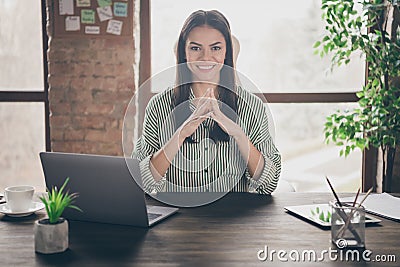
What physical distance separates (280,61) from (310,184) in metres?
0.89

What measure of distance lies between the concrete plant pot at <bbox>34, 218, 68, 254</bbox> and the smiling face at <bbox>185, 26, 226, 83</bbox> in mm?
1020

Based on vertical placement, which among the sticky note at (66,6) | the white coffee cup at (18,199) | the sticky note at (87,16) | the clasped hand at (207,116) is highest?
the sticky note at (66,6)

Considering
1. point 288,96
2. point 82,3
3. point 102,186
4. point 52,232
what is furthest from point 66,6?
point 52,232

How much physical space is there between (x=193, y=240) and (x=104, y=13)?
7.78 feet

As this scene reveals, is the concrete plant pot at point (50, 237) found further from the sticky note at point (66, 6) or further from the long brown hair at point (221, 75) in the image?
the sticky note at point (66, 6)

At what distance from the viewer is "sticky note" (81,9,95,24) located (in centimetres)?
355

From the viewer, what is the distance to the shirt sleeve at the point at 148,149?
2.10m

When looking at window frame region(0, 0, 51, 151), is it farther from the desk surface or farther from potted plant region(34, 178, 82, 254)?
potted plant region(34, 178, 82, 254)

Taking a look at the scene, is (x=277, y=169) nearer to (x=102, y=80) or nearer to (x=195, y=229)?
(x=195, y=229)

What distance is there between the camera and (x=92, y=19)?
3559 millimetres

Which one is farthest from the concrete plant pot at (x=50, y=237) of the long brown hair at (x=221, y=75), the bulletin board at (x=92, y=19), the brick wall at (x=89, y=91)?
the bulletin board at (x=92, y=19)

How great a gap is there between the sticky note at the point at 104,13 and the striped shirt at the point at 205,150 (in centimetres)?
140

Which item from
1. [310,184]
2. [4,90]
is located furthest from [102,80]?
[310,184]

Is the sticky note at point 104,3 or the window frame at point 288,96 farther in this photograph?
the window frame at point 288,96
